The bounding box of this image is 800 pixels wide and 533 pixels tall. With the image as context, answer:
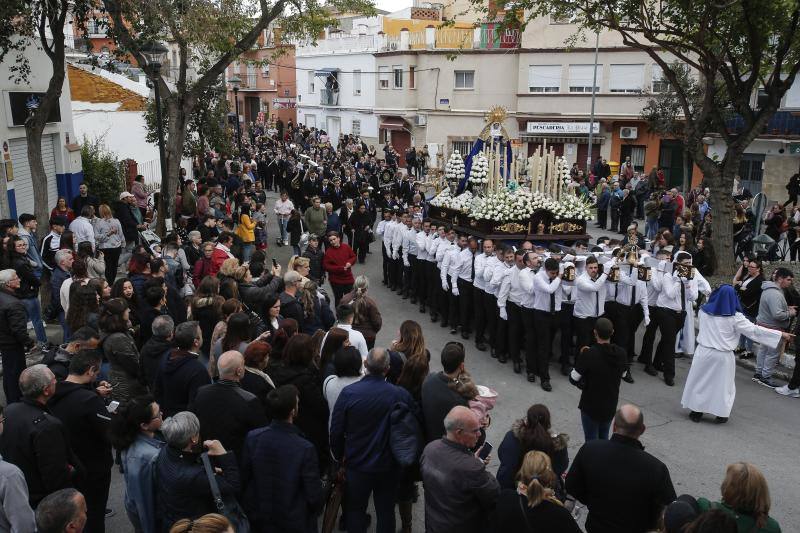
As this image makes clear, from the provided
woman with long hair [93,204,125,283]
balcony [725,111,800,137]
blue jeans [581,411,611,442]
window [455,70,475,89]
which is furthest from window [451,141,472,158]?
blue jeans [581,411,611,442]

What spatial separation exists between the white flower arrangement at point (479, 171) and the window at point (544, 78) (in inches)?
809

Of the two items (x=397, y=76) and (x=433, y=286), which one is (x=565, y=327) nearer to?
(x=433, y=286)

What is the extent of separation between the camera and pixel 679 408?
903 cm

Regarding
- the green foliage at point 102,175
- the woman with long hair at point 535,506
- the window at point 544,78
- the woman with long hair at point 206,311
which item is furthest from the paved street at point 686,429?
the window at point 544,78

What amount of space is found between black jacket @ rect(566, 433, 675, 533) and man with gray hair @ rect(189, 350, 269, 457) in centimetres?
235

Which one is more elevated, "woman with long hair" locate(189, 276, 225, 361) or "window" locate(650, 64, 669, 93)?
"window" locate(650, 64, 669, 93)

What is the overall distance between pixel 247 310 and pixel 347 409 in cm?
326

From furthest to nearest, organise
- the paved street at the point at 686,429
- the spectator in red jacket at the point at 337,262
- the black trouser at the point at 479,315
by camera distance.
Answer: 1. the spectator in red jacket at the point at 337,262
2. the black trouser at the point at 479,315
3. the paved street at the point at 686,429

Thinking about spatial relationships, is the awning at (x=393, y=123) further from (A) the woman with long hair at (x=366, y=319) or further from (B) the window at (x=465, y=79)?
(A) the woman with long hair at (x=366, y=319)

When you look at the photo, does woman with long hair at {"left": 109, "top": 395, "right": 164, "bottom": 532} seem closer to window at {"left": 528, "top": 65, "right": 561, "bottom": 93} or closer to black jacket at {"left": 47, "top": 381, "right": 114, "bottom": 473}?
black jacket at {"left": 47, "top": 381, "right": 114, "bottom": 473}

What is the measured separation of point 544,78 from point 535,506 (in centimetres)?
3205

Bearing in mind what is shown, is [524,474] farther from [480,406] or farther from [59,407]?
[59,407]

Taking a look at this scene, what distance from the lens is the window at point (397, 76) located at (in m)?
39.0

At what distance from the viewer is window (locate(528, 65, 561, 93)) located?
3338cm
